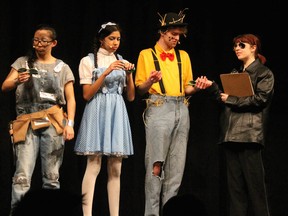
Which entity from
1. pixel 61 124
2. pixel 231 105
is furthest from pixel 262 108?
pixel 61 124

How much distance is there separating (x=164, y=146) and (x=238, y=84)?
0.67 m

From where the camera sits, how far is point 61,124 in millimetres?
4125

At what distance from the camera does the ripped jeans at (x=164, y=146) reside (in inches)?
171

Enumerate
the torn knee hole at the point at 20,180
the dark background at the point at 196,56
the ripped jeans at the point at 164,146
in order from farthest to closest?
the dark background at the point at 196,56, the ripped jeans at the point at 164,146, the torn knee hole at the point at 20,180

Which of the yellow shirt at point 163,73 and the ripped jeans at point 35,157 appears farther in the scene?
the yellow shirt at point 163,73

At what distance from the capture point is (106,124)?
4273mm

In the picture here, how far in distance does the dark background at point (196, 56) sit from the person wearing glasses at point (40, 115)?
2.87 feet

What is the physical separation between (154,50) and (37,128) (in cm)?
104

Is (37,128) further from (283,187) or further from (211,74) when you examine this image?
(283,187)

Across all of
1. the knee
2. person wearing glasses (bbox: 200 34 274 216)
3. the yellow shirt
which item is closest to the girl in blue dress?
the yellow shirt

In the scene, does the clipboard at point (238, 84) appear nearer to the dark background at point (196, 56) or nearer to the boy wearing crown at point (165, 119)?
the boy wearing crown at point (165, 119)

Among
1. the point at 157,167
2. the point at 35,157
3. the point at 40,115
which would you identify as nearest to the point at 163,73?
the point at 157,167

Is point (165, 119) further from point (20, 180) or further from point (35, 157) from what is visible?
point (20, 180)

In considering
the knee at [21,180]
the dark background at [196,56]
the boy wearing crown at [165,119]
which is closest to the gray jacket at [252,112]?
the boy wearing crown at [165,119]
